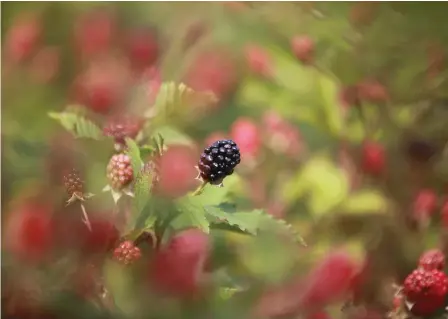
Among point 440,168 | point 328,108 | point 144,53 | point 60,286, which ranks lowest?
point 60,286

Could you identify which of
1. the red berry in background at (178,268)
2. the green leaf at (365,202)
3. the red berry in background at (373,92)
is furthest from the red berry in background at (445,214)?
the red berry in background at (178,268)

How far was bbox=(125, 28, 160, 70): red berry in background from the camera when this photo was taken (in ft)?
4.19

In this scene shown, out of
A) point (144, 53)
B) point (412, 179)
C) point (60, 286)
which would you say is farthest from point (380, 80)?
point (60, 286)

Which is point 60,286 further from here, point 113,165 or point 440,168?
point 440,168

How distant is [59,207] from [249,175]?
0.41 m

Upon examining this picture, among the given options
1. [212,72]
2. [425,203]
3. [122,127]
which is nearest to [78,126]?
[122,127]

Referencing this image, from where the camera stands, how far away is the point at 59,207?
1.28 metres

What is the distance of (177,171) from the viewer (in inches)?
49.9

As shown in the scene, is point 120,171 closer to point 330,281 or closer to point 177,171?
point 177,171

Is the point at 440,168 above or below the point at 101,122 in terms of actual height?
below

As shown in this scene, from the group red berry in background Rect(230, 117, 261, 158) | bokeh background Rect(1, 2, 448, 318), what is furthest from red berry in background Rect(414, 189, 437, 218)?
red berry in background Rect(230, 117, 261, 158)

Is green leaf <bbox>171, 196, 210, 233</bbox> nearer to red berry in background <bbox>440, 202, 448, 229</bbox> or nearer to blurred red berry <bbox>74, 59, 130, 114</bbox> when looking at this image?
blurred red berry <bbox>74, 59, 130, 114</bbox>

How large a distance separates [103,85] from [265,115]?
13.9 inches

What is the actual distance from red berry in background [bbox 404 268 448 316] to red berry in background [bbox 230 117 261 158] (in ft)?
1.40
